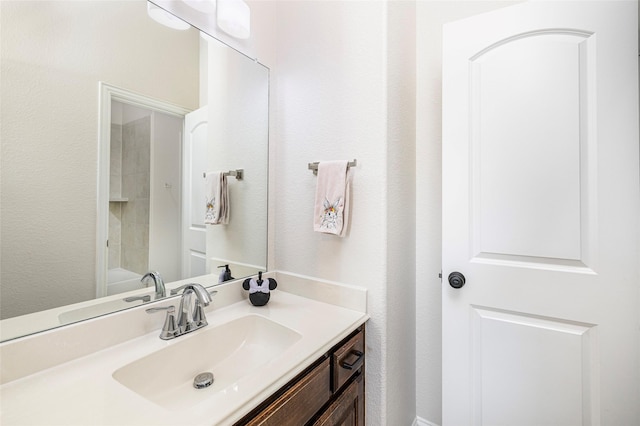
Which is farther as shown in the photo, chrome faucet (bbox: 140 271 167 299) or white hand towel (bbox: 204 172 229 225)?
white hand towel (bbox: 204 172 229 225)

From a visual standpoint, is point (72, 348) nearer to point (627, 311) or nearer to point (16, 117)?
point (16, 117)

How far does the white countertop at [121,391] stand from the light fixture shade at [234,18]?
1174mm

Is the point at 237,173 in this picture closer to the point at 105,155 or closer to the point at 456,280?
the point at 105,155

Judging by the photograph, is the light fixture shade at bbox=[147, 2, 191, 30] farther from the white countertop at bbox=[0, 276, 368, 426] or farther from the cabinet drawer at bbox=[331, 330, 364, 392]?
the cabinet drawer at bbox=[331, 330, 364, 392]

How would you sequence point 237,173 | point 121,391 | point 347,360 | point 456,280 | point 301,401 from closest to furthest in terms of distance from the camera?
1. point 121,391
2. point 301,401
3. point 347,360
4. point 456,280
5. point 237,173

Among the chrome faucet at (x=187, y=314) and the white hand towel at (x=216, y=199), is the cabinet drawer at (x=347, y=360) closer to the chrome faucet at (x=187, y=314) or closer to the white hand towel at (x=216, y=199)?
the chrome faucet at (x=187, y=314)

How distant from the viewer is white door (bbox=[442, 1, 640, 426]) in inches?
38.2

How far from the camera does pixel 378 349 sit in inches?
45.2

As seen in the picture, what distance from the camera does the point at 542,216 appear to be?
107 cm

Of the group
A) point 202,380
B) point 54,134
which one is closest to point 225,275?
point 202,380

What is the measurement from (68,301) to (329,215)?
872 mm

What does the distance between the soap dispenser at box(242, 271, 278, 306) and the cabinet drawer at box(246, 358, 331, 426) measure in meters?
0.40

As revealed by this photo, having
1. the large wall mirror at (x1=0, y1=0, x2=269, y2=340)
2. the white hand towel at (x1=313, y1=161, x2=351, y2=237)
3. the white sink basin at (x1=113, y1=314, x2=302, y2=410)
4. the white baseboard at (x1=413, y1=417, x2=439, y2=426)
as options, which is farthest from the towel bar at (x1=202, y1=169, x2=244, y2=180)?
the white baseboard at (x1=413, y1=417, x2=439, y2=426)

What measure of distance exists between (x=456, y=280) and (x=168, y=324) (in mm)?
1090
